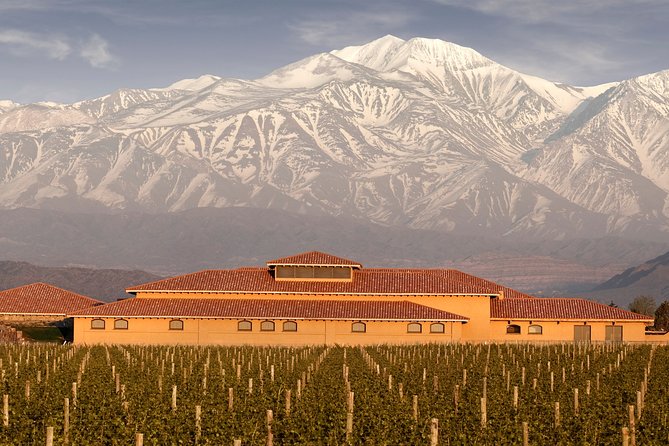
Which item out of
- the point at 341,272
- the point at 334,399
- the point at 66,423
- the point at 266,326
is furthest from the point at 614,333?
the point at 66,423

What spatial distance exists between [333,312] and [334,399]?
47907 mm

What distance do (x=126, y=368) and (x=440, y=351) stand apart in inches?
960

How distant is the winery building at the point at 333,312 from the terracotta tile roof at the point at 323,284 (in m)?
0.08

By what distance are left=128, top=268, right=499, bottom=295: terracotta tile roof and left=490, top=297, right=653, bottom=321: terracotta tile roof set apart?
2023mm

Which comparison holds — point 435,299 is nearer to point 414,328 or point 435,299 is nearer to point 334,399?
point 414,328

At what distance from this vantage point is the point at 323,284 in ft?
330

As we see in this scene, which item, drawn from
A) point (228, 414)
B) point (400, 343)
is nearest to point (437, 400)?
point (228, 414)

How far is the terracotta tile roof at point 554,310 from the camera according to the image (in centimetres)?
9994

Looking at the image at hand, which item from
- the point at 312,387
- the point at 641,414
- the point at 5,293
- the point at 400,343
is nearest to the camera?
the point at 641,414

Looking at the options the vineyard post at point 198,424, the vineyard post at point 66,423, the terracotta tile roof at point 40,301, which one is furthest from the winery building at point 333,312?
the vineyard post at point 198,424

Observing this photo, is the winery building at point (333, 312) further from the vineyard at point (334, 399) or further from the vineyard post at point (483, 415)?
the vineyard post at point (483, 415)

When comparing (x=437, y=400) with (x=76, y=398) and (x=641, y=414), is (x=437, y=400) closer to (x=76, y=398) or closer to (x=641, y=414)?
(x=641, y=414)

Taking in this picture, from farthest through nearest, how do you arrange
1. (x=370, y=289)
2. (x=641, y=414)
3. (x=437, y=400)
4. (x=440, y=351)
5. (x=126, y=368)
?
(x=370, y=289) → (x=440, y=351) → (x=126, y=368) → (x=437, y=400) → (x=641, y=414)

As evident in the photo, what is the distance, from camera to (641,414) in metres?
44.0
